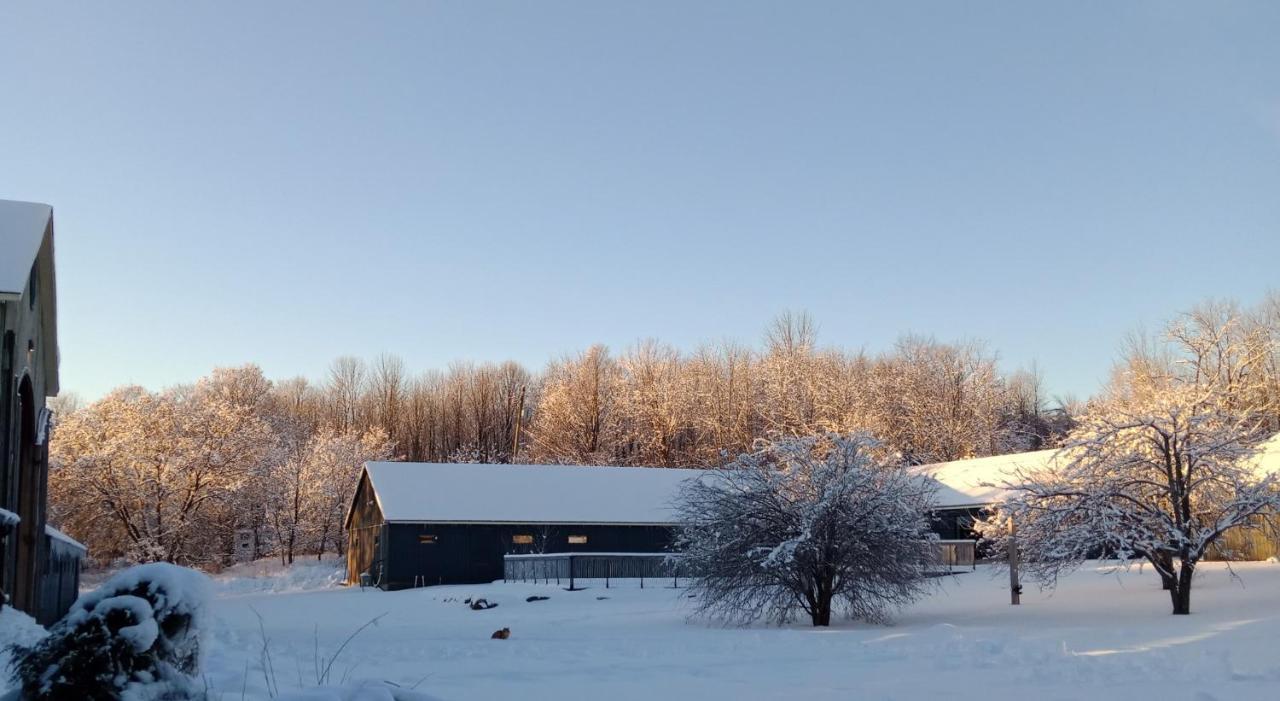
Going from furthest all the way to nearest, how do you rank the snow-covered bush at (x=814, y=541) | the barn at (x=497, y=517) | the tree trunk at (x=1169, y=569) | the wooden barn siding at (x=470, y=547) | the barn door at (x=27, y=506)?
the barn at (x=497, y=517), the wooden barn siding at (x=470, y=547), the snow-covered bush at (x=814, y=541), the tree trunk at (x=1169, y=569), the barn door at (x=27, y=506)

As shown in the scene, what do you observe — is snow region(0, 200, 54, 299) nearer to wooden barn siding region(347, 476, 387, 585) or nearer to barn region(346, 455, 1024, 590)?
barn region(346, 455, 1024, 590)

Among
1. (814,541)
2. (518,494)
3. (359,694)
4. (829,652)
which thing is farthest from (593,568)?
(359,694)

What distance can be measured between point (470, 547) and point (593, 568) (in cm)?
549

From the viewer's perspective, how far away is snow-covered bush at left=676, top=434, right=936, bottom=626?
17.9m

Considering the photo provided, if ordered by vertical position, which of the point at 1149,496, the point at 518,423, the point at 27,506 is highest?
the point at 518,423

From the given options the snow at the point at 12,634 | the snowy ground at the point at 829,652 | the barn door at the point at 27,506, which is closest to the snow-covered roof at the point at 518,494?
the snowy ground at the point at 829,652

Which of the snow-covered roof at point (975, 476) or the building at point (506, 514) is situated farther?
the snow-covered roof at point (975, 476)

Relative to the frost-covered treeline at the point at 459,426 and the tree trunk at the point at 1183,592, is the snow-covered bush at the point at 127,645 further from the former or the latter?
the frost-covered treeline at the point at 459,426

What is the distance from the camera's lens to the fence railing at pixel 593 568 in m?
32.0

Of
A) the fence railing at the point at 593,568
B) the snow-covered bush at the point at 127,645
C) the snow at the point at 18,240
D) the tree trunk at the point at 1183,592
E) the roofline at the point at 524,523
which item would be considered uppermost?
the snow at the point at 18,240

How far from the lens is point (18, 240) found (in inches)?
513

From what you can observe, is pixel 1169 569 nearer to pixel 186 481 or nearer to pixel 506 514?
pixel 506 514

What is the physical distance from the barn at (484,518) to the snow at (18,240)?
851 inches

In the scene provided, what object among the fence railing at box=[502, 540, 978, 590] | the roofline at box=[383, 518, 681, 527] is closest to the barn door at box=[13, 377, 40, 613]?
the fence railing at box=[502, 540, 978, 590]
